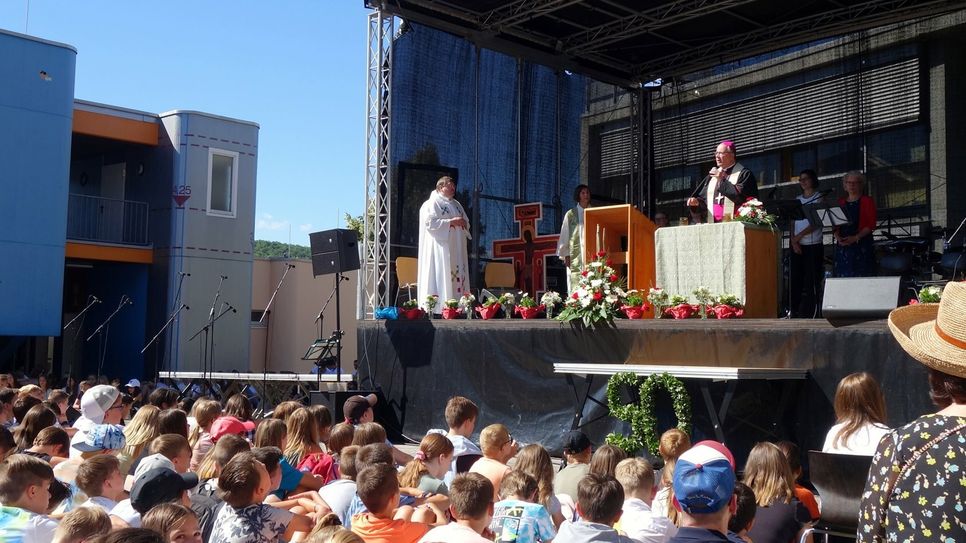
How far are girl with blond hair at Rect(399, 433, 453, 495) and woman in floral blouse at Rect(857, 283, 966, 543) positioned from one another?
3012 millimetres

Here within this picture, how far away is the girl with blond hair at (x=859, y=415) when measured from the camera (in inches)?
195

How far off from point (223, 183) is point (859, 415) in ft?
62.4

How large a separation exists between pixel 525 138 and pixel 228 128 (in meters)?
8.53

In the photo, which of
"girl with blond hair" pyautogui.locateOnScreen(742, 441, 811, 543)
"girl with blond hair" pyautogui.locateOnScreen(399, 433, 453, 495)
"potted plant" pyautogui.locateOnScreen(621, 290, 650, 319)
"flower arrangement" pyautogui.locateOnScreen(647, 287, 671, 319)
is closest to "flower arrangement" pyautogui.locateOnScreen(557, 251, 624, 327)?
"potted plant" pyautogui.locateOnScreen(621, 290, 650, 319)

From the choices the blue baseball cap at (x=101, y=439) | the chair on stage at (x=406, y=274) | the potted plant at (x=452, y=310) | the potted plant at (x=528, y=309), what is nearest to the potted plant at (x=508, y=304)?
the potted plant at (x=528, y=309)

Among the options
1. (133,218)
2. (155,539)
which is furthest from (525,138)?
(155,539)

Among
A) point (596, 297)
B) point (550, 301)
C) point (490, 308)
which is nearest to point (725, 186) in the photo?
point (596, 297)

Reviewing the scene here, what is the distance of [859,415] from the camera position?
16.5ft

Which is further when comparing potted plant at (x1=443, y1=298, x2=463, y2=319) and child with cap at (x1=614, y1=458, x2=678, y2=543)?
potted plant at (x1=443, y1=298, x2=463, y2=319)

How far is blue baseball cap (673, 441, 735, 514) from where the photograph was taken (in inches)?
122

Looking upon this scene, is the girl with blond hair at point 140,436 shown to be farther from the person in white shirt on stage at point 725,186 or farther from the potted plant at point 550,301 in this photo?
the person in white shirt on stage at point 725,186

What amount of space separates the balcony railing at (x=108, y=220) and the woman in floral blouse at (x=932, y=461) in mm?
21251

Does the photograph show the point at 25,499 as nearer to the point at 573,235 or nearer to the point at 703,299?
the point at 703,299

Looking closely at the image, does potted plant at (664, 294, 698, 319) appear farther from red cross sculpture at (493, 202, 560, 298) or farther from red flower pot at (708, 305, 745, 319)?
red cross sculpture at (493, 202, 560, 298)
